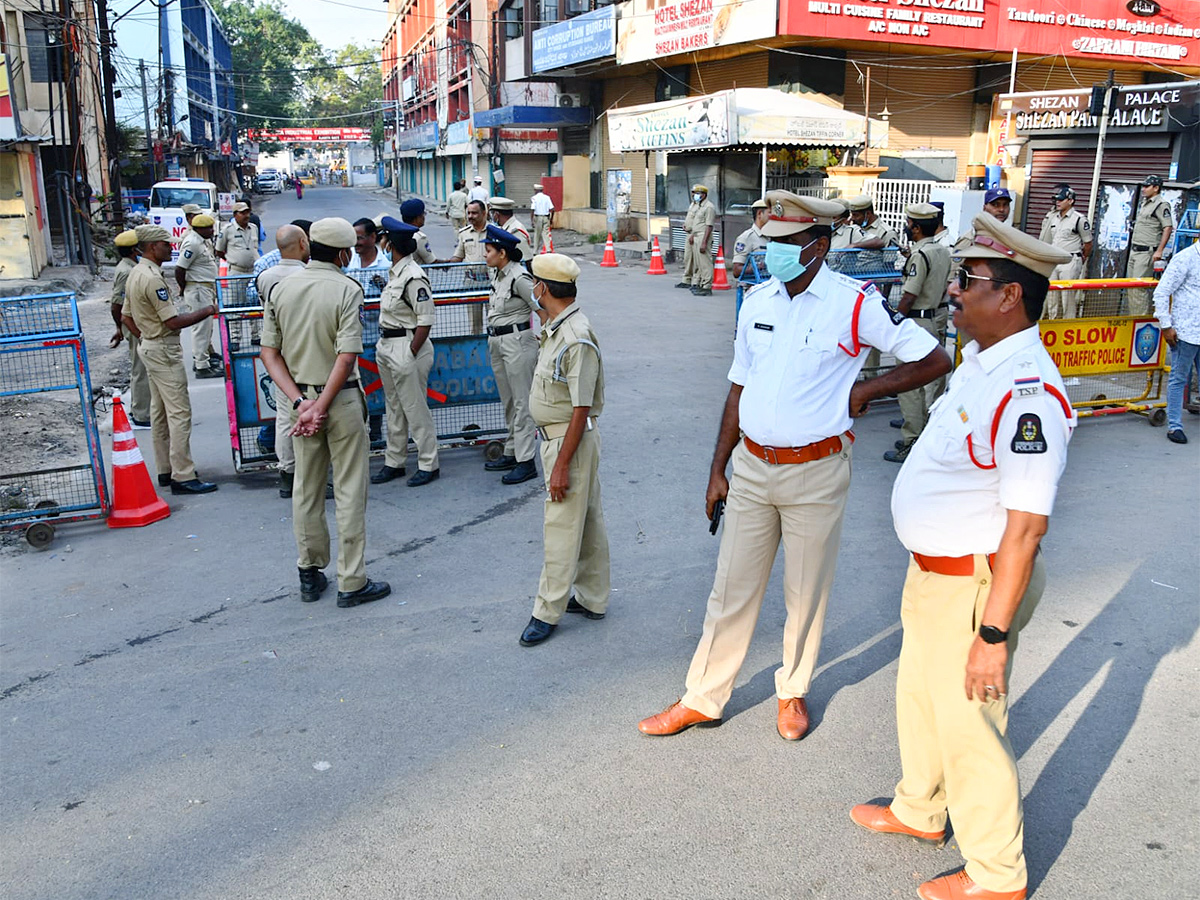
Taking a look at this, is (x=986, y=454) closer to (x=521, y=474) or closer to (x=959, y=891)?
(x=959, y=891)

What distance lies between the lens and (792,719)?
152 inches

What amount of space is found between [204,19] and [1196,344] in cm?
6679

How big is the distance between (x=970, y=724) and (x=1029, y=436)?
88cm

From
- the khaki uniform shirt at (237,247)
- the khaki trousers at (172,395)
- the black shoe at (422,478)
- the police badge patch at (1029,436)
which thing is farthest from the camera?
the khaki uniform shirt at (237,247)


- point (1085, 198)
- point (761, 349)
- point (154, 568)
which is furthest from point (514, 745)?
point (1085, 198)

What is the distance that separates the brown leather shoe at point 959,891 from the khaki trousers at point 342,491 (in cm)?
326

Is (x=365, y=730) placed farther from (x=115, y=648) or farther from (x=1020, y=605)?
(x=1020, y=605)

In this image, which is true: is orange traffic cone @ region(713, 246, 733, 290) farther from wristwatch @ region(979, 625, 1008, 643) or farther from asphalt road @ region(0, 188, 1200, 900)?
wristwatch @ region(979, 625, 1008, 643)

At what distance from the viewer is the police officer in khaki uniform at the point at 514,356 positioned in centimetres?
724

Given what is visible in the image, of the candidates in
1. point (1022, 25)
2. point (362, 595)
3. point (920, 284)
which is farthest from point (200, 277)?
point (1022, 25)

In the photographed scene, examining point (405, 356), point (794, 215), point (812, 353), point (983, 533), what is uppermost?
point (794, 215)

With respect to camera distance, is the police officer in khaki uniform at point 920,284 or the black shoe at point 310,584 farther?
the police officer in khaki uniform at point 920,284

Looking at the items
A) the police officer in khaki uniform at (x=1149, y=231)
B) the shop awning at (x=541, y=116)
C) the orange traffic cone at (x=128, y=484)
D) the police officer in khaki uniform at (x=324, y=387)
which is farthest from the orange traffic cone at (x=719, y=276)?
the shop awning at (x=541, y=116)

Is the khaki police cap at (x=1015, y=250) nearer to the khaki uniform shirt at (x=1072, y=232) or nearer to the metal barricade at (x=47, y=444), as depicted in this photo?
the metal barricade at (x=47, y=444)
